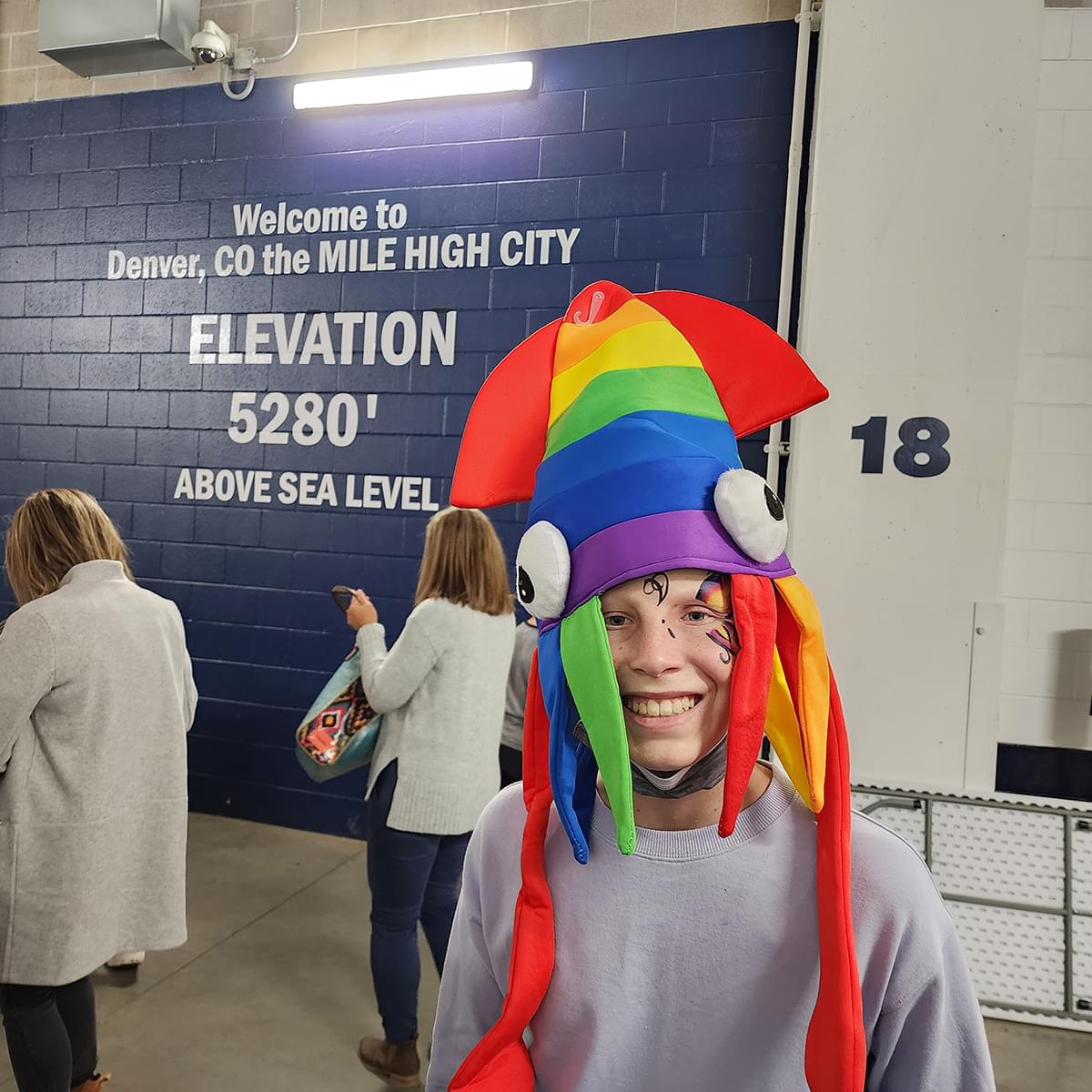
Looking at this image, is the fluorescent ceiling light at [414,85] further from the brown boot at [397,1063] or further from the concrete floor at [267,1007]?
the brown boot at [397,1063]

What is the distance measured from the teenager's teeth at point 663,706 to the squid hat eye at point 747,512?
159 mm

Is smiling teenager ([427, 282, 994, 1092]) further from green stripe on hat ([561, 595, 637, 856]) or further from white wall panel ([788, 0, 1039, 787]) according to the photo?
white wall panel ([788, 0, 1039, 787])

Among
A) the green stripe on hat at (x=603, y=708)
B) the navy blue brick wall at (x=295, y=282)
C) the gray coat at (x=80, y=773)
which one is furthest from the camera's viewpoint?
the navy blue brick wall at (x=295, y=282)

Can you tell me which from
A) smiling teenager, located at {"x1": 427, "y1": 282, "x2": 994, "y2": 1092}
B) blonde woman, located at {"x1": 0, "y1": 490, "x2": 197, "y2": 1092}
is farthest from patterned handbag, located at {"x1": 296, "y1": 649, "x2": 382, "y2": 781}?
smiling teenager, located at {"x1": 427, "y1": 282, "x2": 994, "y2": 1092}

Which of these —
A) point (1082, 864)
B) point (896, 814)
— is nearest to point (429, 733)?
point (896, 814)

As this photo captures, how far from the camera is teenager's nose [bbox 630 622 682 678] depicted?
941 millimetres

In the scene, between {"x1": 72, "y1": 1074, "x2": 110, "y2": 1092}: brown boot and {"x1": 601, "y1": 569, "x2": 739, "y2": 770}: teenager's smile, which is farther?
{"x1": 72, "y1": 1074, "x2": 110, "y2": 1092}: brown boot

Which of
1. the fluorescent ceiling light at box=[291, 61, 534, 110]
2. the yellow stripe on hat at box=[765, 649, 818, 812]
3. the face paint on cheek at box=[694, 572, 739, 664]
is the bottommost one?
the yellow stripe on hat at box=[765, 649, 818, 812]

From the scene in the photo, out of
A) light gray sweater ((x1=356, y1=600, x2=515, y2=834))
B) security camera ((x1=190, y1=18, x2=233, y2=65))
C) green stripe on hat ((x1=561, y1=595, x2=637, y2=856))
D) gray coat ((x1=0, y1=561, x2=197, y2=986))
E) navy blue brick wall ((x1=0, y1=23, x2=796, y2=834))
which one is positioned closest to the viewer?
green stripe on hat ((x1=561, y1=595, x2=637, y2=856))

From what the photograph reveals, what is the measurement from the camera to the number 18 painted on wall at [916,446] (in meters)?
3.50

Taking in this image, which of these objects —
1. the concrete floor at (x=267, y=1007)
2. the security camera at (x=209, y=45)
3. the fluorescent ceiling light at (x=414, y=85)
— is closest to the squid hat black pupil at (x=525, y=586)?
the concrete floor at (x=267, y=1007)

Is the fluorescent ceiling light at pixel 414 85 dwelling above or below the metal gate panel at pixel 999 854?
above

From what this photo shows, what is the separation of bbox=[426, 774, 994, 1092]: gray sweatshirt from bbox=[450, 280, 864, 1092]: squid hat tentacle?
4cm

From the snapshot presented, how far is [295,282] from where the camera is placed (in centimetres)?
462
